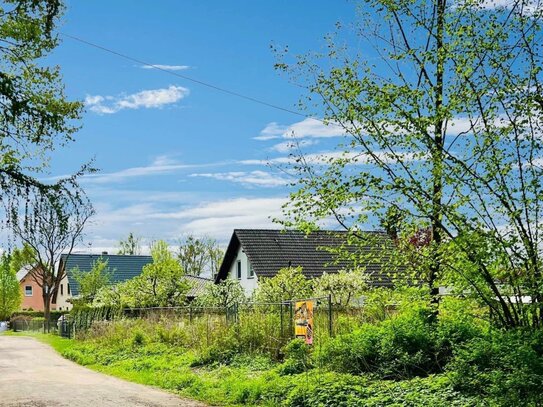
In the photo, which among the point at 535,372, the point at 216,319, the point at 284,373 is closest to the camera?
the point at 535,372

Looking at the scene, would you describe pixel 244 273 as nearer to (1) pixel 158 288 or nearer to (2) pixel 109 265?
(1) pixel 158 288

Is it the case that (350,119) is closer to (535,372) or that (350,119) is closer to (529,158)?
(529,158)

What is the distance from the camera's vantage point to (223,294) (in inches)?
1297

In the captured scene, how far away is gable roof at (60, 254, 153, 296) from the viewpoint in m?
68.1

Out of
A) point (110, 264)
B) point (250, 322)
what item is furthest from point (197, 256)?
point (250, 322)

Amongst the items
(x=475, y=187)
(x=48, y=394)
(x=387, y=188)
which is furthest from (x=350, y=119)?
(x=48, y=394)

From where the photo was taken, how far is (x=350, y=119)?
12.7 metres

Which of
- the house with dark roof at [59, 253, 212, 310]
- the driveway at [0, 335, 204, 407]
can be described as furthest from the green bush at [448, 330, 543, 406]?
the house with dark roof at [59, 253, 212, 310]

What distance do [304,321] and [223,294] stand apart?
53.5ft

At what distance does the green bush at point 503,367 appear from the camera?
1020 cm

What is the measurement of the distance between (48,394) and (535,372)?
1088cm

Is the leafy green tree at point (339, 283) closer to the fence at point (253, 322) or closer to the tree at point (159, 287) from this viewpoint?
the fence at point (253, 322)

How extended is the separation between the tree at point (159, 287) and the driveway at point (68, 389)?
11.6m

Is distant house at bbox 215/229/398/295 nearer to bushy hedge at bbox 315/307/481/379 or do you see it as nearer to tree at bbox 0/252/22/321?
bushy hedge at bbox 315/307/481/379
